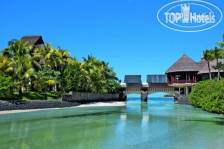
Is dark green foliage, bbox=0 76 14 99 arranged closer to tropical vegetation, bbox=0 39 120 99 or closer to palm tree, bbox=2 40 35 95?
tropical vegetation, bbox=0 39 120 99

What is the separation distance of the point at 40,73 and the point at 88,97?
38.2 feet

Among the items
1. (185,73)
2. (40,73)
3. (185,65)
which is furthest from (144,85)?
(40,73)

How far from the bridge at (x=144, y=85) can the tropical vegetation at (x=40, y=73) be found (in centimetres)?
1191

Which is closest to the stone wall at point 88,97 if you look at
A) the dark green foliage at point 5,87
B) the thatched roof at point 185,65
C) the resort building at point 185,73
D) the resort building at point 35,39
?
the dark green foliage at point 5,87

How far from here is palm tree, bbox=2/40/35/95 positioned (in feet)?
74.6

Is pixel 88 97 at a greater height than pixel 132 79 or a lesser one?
lesser

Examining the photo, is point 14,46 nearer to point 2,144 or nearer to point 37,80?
point 37,80

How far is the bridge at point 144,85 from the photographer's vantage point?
51.0m

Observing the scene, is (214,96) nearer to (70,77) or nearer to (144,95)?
(70,77)

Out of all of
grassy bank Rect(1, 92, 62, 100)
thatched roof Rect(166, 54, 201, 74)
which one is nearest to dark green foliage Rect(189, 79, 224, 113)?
thatched roof Rect(166, 54, 201, 74)

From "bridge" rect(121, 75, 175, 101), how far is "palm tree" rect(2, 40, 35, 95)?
31.1 m

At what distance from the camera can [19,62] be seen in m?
24.2

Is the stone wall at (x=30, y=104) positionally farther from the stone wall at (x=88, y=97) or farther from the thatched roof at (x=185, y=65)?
the thatched roof at (x=185, y=65)

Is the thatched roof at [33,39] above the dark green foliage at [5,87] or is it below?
above
